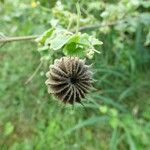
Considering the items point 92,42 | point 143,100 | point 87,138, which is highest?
point 92,42

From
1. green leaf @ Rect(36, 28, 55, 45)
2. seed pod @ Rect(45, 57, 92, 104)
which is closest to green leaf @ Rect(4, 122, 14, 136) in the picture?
green leaf @ Rect(36, 28, 55, 45)

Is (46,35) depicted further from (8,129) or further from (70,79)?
(8,129)

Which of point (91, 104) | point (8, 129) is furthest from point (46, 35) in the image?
point (8, 129)

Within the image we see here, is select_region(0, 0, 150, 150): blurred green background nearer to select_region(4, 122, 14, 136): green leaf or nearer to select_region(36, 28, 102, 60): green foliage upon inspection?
select_region(4, 122, 14, 136): green leaf

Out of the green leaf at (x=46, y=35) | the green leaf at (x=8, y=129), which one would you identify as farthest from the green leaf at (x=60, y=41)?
the green leaf at (x=8, y=129)

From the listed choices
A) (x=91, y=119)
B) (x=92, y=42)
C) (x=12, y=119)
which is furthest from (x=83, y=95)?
(x=12, y=119)

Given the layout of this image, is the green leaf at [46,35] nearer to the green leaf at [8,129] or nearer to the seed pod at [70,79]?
the seed pod at [70,79]

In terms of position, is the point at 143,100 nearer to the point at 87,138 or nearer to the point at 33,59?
the point at 87,138
